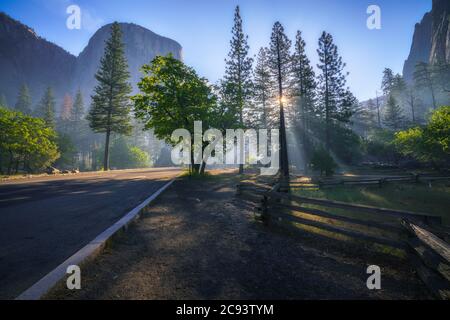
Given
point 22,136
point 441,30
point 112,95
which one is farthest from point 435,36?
point 22,136

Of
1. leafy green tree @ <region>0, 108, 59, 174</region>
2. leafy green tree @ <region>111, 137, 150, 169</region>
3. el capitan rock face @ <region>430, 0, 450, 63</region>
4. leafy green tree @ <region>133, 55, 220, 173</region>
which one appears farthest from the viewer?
el capitan rock face @ <region>430, 0, 450, 63</region>

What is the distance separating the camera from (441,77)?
64875mm

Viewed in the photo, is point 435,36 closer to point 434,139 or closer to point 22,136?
point 434,139

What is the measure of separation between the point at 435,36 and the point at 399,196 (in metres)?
108

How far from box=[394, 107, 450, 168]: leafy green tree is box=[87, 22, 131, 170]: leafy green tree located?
4057 centimetres

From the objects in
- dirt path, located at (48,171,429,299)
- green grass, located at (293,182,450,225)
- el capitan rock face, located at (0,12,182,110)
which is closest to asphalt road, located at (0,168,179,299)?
dirt path, located at (48,171,429,299)

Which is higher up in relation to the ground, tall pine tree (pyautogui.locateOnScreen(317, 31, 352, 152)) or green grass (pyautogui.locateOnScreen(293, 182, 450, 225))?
tall pine tree (pyautogui.locateOnScreen(317, 31, 352, 152))

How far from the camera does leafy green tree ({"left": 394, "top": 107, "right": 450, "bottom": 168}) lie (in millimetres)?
20844

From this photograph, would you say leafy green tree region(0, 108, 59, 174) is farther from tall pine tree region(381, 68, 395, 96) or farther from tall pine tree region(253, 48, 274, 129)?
tall pine tree region(381, 68, 395, 96)

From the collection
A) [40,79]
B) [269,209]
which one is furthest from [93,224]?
[40,79]

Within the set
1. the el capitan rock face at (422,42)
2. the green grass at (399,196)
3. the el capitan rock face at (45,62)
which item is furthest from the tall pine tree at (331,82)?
the el capitan rock face at (45,62)

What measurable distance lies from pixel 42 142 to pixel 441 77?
322 ft
